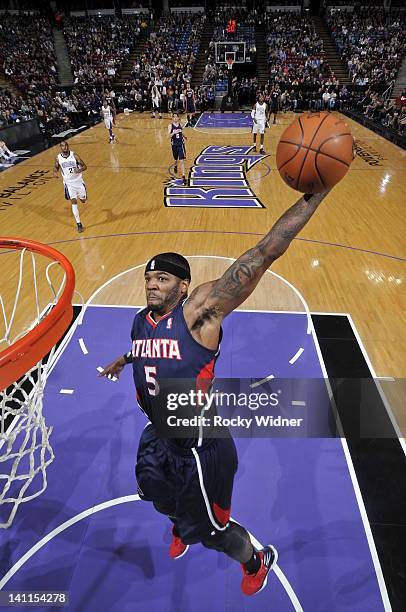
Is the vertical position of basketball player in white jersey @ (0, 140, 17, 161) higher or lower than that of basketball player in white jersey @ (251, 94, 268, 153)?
lower

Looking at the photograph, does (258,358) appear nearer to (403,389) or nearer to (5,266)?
(403,389)

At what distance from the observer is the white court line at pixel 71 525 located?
9.00 feet

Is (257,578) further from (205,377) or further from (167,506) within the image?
(205,377)

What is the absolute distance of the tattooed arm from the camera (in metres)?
2.01

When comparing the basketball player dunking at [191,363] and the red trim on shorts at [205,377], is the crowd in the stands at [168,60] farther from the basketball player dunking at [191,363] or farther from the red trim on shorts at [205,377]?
the red trim on shorts at [205,377]

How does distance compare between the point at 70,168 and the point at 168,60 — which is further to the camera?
the point at 168,60

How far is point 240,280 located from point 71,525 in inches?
98.1

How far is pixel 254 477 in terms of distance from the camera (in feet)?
11.3

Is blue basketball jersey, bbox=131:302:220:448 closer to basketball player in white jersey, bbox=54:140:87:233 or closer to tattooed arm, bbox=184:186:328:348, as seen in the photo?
tattooed arm, bbox=184:186:328:348

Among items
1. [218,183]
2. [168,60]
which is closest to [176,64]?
[168,60]

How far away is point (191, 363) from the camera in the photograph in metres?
2.06

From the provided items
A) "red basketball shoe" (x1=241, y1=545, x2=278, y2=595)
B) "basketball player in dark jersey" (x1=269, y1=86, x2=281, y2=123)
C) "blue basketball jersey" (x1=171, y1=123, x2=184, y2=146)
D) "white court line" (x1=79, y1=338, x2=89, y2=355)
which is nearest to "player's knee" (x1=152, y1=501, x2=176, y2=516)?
"red basketball shoe" (x1=241, y1=545, x2=278, y2=595)

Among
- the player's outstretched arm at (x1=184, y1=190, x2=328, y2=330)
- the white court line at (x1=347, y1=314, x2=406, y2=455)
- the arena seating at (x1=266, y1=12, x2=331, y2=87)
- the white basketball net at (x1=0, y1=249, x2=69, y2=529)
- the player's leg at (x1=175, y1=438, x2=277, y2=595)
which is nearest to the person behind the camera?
the player's outstretched arm at (x1=184, y1=190, x2=328, y2=330)

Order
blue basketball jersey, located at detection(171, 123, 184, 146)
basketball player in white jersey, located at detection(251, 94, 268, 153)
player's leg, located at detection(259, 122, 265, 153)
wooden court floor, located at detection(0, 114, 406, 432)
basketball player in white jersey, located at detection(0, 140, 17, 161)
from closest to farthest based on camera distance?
wooden court floor, located at detection(0, 114, 406, 432) < blue basketball jersey, located at detection(171, 123, 184, 146) < basketball player in white jersey, located at detection(251, 94, 268, 153) < basketball player in white jersey, located at detection(0, 140, 17, 161) < player's leg, located at detection(259, 122, 265, 153)
